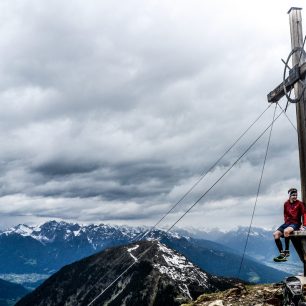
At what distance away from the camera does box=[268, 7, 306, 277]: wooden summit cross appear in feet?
47.9

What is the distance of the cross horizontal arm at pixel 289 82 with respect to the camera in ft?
49.5

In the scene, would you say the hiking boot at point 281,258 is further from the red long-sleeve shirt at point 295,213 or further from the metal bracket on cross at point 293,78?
the metal bracket on cross at point 293,78

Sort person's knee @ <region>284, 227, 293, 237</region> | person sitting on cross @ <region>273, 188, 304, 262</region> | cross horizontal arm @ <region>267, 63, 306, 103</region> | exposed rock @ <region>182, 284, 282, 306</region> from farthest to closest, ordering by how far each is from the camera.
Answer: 1. cross horizontal arm @ <region>267, 63, 306, 103</region>
2. exposed rock @ <region>182, 284, 282, 306</region>
3. person sitting on cross @ <region>273, 188, 304, 262</region>
4. person's knee @ <region>284, 227, 293, 237</region>

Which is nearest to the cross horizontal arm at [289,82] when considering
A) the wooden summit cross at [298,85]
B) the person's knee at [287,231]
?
the wooden summit cross at [298,85]

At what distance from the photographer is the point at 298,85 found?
50.7 feet

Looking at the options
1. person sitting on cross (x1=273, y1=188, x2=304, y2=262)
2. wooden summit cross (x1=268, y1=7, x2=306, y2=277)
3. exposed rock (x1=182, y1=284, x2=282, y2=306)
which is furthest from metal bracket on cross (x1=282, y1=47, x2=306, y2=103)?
exposed rock (x1=182, y1=284, x2=282, y2=306)

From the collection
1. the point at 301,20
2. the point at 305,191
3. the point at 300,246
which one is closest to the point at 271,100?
the point at 301,20

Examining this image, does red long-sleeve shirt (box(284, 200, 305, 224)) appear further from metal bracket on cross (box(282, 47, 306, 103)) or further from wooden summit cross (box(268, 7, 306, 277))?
metal bracket on cross (box(282, 47, 306, 103))

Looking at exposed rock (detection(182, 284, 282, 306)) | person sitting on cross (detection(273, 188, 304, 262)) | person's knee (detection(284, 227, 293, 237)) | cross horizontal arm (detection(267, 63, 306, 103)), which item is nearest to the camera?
person's knee (detection(284, 227, 293, 237))

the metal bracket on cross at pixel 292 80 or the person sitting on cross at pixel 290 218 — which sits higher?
the metal bracket on cross at pixel 292 80

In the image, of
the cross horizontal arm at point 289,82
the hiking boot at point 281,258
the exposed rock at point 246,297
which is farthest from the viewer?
the cross horizontal arm at point 289,82

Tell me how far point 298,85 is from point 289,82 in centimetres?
50

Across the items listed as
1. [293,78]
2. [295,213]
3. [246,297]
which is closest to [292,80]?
[293,78]

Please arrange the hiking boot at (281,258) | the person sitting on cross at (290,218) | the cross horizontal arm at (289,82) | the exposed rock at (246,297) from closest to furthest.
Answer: the hiking boot at (281,258)
the person sitting on cross at (290,218)
the exposed rock at (246,297)
the cross horizontal arm at (289,82)
